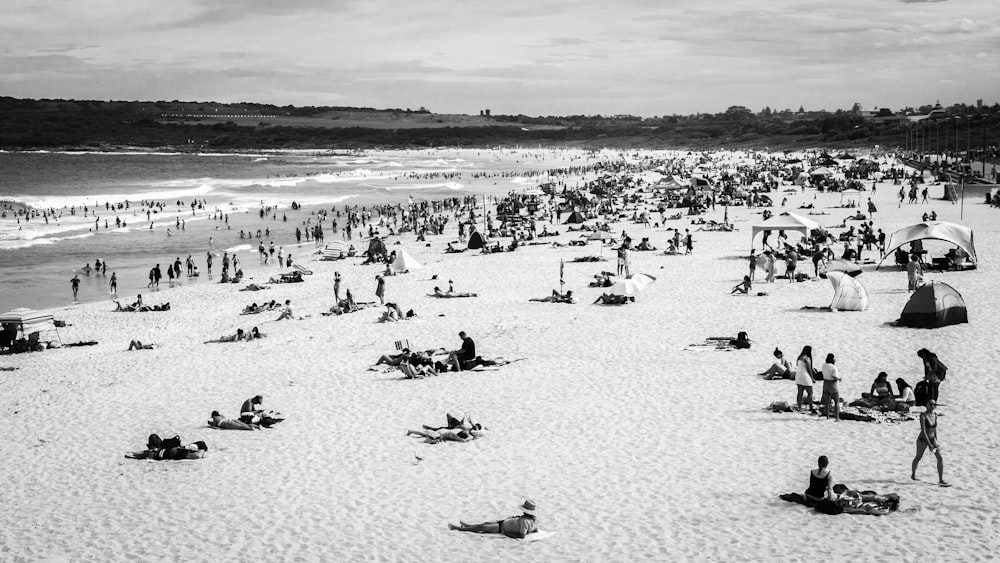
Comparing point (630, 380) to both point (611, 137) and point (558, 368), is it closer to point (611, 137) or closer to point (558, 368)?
point (558, 368)

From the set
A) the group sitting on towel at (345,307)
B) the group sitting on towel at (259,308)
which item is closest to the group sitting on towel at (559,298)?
the group sitting on towel at (345,307)

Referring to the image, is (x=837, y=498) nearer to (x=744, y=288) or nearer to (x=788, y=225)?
(x=744, y=288)

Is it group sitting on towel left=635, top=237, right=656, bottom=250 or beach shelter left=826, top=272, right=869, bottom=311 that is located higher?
group sitting on towel left=635, top=237, right=656, bottom=250

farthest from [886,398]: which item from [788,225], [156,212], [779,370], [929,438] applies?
[156,212]

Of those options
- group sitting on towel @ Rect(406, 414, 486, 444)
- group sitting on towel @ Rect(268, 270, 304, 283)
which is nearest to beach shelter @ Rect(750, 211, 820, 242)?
group sitting on towel @ Rect(268, 270, 304, 283)

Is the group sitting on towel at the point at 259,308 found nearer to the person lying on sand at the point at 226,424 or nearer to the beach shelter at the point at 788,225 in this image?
the person lying on sand at the point at 226,424

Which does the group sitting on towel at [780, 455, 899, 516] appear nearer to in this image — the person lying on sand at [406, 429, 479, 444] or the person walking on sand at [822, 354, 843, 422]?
the person walking on sand at [822, 354, 843, 422]
